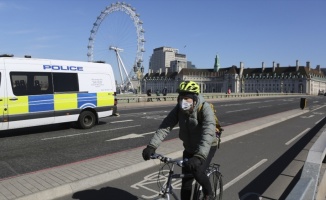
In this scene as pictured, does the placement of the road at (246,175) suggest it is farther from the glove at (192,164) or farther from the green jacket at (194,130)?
the glove at (192,164)

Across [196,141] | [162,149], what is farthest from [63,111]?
[196,141]

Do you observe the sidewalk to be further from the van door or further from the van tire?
the van tire

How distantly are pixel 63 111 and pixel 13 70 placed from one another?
241 centimetres

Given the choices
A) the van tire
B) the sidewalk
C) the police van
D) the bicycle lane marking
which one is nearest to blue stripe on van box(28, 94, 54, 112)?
the police van

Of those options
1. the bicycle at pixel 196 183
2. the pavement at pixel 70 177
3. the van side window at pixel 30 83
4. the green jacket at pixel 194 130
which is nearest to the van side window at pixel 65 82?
the van side window at pixel 30 83

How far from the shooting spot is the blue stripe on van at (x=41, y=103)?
11844 millimetres

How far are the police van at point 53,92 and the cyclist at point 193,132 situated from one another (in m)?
8.74

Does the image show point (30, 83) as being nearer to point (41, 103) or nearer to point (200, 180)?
point (41, 103)

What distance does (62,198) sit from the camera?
5578 millimetres

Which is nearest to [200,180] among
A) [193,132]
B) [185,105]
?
[193,132]

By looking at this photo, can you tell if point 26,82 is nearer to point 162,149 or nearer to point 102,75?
point 102,75

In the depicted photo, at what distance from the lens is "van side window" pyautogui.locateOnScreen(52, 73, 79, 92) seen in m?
12.8

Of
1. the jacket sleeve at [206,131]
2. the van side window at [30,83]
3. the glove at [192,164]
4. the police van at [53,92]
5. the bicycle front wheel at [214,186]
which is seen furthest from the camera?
the van side window at [30,83]

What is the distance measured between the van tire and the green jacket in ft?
33.0
